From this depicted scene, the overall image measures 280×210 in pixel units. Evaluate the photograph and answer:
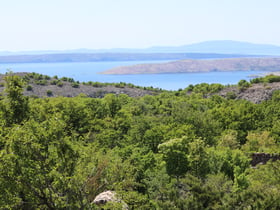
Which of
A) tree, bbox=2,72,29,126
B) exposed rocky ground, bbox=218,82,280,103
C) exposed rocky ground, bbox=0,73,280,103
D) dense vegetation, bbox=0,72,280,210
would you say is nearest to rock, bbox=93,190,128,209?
dense vegetation, bbox=0,72,280,210

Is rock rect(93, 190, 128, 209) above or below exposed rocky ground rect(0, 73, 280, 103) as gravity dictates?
above

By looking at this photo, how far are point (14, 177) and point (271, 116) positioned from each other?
6123 cm

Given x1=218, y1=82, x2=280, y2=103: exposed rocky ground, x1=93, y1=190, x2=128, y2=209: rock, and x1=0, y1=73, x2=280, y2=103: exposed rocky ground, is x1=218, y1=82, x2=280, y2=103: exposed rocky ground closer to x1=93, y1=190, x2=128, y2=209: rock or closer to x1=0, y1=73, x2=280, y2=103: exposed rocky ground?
x1=0, y1=73, x2=280, y2=103: exposed rocky ground

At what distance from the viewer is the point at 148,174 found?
115ft

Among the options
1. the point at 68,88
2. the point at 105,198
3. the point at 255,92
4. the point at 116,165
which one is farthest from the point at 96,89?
the point at 105,198

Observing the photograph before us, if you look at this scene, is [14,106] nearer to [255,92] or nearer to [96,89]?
[255,92]

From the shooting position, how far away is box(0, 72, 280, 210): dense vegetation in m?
19.2

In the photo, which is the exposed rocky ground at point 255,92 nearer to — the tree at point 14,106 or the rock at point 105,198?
the rock at point 105,198

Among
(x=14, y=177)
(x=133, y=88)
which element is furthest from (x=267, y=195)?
(x=133, y=88)

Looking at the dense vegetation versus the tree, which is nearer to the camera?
the dense vegetation

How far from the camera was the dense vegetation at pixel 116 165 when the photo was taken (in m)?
19.2

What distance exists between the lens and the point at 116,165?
27.6 metres

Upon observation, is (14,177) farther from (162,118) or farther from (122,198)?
(162,118)

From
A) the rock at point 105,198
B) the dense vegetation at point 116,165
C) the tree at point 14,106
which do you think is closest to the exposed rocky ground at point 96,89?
the dense vegetation at point 116,165
